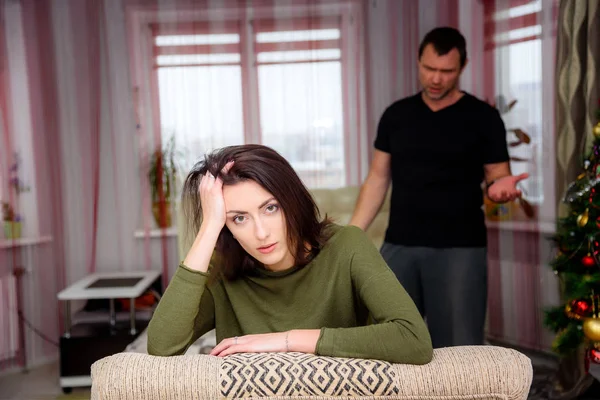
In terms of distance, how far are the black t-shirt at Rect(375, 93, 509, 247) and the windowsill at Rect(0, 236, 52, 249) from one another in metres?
2.39

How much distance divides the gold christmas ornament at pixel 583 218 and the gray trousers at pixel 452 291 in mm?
335

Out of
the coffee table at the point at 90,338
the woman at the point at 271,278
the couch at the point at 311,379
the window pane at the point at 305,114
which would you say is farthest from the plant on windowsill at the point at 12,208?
the couch at the point at 311,379

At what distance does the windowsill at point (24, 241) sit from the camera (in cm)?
351

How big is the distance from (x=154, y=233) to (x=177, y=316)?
2.65 m

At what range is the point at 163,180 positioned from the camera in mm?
3672

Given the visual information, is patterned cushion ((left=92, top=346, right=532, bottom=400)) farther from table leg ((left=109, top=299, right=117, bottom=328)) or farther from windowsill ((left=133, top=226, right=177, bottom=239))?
windowsill ((left=133, top=226, right=177, bottom=239))

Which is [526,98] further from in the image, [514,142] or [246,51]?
[246,51]

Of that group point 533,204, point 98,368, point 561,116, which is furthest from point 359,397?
point 533,204

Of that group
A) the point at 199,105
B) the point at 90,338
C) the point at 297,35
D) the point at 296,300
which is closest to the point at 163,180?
the point at 199,105

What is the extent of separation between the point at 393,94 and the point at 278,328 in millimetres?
2574

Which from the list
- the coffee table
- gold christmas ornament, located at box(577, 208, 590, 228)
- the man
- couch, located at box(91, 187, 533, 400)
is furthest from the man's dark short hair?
the coffee table

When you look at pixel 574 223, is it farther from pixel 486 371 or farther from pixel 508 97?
pixel 486 371

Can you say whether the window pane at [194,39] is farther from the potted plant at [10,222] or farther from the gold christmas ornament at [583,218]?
the gold christmas ornament at [583,218]

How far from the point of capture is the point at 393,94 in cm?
363
